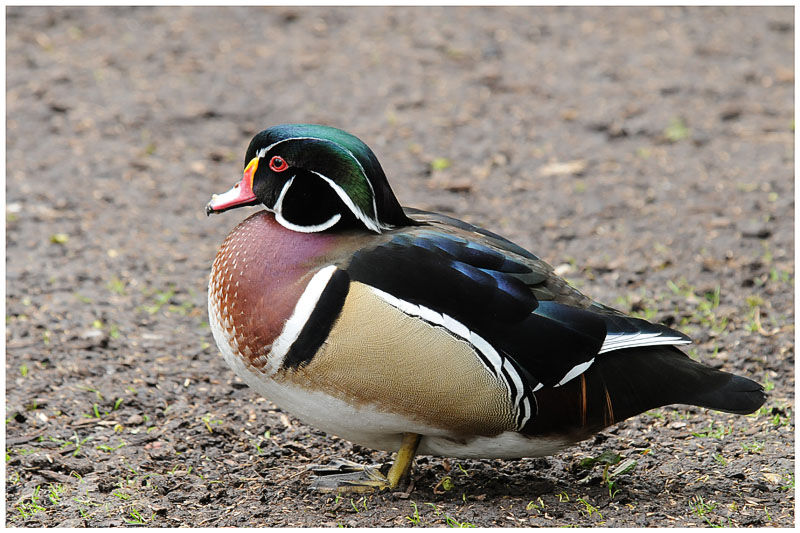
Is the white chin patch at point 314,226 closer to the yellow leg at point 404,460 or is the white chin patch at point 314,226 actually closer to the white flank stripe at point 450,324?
the white flank stripe at point 450,324

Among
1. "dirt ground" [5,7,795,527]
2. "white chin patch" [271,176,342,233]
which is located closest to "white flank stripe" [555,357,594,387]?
"dirt ground" [5,7,795,527]

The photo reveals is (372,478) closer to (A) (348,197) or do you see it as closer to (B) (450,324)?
(B) (450,324)

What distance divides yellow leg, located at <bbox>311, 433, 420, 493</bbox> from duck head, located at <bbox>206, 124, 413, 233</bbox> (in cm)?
73

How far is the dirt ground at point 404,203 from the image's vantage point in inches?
137

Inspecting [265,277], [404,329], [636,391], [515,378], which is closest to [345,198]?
[265,277]

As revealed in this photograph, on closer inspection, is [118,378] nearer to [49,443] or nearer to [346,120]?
[49,443]

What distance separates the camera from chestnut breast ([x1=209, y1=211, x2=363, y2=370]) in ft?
10.2

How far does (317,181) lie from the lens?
3168mm

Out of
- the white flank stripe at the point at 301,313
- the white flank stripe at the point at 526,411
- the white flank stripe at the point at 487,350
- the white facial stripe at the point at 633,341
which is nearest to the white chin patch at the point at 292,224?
the white flank stripe at the point at 301,313

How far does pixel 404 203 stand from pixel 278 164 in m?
2.93

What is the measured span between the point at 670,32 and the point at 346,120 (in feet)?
9.26

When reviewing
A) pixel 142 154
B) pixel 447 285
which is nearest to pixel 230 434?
pixel 447 285

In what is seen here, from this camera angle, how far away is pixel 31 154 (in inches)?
254

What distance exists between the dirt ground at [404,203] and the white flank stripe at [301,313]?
1.90 ft
